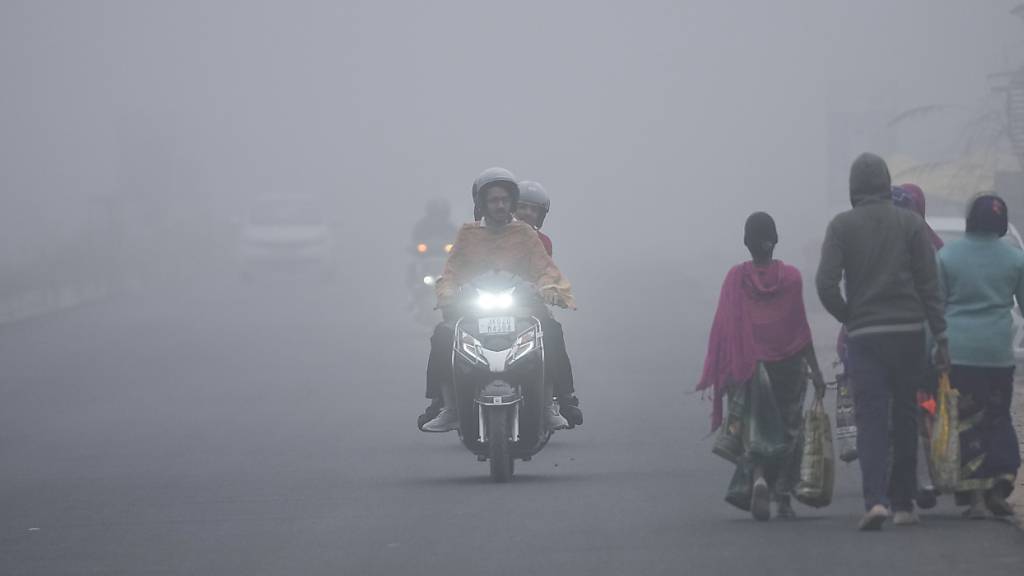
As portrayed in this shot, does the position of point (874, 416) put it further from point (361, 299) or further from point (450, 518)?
point (361, 299)

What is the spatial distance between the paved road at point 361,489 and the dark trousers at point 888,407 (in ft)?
0.88

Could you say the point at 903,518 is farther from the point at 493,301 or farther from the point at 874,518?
the point at 493,301

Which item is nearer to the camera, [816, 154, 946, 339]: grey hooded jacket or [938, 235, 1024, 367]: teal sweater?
[816, 154, 946, 339]: grey hooded jacket

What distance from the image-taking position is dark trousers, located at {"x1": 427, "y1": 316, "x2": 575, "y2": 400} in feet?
37.3

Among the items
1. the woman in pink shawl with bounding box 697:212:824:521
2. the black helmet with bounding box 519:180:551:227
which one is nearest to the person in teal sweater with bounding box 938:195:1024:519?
the woman in pink shawl with bounding box 697:212:824:521

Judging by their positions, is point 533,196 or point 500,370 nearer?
point 500,370

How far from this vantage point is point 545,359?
37.2 ft

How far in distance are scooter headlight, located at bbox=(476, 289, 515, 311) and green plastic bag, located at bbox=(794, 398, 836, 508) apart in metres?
2.36

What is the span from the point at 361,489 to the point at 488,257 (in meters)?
1.62

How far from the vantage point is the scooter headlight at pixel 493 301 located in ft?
36.4

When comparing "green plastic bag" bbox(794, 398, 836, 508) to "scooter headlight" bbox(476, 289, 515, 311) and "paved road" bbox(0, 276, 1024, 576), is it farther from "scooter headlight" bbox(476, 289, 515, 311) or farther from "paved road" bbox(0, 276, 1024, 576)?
"scooter headlight" bbox(476, 289, 515, 311)

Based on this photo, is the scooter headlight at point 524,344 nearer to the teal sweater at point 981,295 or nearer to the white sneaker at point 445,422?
the white sneaker at point 445,422

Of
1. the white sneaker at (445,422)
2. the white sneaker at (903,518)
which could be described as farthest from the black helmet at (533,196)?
the white sneaker at (903,518)

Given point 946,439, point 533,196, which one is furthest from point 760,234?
point 533,196
